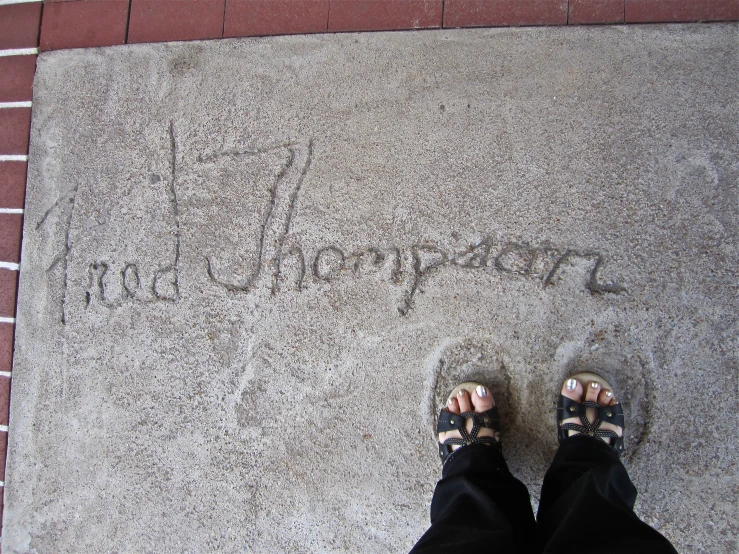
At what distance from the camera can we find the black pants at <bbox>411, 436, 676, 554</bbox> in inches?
46.7

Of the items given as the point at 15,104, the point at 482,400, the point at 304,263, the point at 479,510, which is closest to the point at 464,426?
the point at 482,400

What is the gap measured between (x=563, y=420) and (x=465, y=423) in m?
0.35

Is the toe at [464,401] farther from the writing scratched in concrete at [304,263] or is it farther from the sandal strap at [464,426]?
the writing scratched in concrete at [304,263]

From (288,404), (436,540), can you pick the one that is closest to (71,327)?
(288,404)

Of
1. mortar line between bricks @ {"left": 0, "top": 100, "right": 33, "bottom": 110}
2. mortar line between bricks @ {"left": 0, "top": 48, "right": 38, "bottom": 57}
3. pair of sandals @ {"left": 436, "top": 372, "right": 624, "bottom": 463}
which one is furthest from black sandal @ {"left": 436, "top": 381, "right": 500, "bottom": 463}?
mortar line between bricks @ {"left": 0, "top": 48, "right": 38, "bottom": 57}

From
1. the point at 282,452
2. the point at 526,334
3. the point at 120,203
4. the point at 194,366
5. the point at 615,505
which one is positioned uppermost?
the point at 120,203

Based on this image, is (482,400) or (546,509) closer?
(546,509)

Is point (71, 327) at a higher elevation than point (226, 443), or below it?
higher

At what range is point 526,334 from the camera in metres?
1.72

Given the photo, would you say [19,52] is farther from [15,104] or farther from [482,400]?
Answer: [482,400]

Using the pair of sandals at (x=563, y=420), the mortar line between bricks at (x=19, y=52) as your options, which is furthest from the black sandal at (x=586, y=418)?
the mortar line between bricks at (x=19, y=52)

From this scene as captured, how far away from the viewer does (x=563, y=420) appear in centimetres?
165

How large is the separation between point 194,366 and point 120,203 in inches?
30.9

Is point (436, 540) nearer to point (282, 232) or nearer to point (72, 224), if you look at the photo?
point (282, 232)
